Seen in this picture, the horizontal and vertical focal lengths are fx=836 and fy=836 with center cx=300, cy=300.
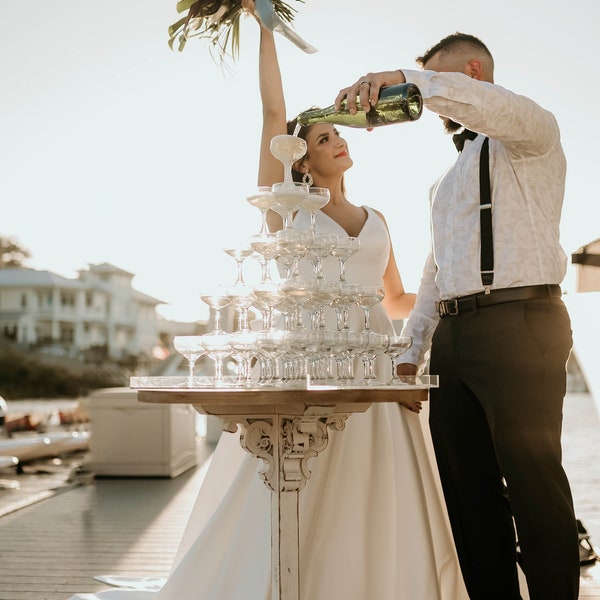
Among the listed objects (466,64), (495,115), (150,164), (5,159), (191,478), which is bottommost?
(191,478)

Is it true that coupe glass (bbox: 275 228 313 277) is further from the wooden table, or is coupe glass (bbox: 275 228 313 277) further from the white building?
the white building

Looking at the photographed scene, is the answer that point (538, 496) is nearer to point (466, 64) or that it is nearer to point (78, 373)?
point (466, 64)

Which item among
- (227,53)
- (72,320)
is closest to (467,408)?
(227,53)

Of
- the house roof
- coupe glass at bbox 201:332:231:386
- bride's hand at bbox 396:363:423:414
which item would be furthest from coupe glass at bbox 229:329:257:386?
the house roof

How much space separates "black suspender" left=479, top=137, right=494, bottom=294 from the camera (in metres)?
2.40

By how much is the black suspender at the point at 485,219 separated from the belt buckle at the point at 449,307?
13cm

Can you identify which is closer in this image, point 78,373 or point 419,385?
point 419,385

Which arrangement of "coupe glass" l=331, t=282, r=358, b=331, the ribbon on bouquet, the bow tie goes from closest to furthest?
1. "coupe glass" l=331, t=282, r=358, b=331
2. the ribbon on bouquet
3. the bow tie

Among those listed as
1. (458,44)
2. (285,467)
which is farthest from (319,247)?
(458,44)

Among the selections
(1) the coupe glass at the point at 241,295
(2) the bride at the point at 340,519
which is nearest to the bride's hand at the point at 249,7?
(2) the bride at the point at 340,519

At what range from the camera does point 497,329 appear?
2369 millimetres

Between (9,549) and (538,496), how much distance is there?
3362mm

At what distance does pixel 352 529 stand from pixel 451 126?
1.34 metres

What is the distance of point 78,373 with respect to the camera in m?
41.8
